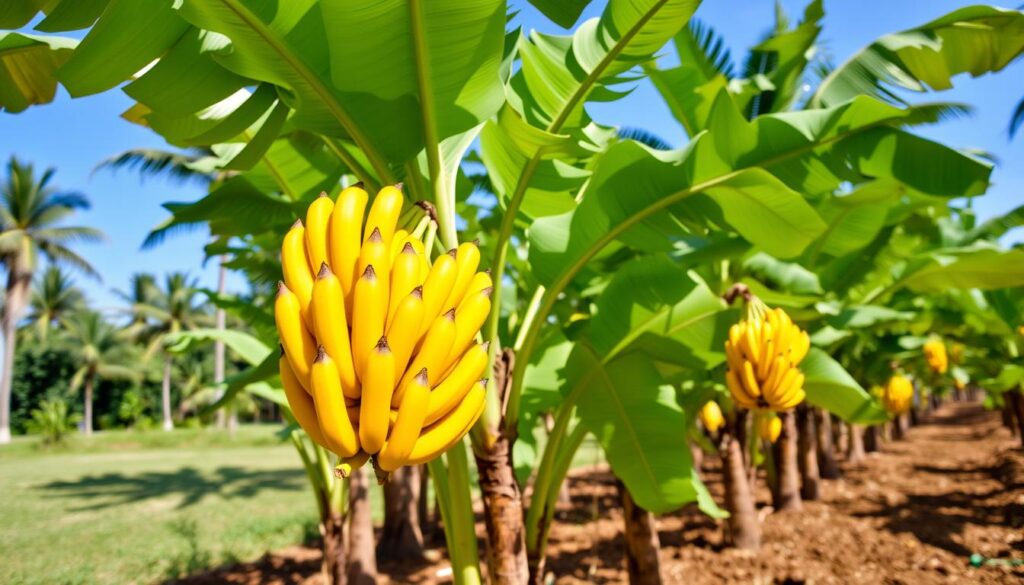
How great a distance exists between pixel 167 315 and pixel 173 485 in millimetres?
26656

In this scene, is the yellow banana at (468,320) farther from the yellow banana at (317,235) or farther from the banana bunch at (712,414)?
the banana bunch at (712,414)

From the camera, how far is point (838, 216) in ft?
10.5

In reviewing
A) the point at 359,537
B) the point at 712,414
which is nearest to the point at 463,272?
the point at 712,414

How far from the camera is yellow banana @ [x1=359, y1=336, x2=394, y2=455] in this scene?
0.91 m

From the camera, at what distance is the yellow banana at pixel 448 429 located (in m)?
1.06

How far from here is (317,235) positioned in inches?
44.5

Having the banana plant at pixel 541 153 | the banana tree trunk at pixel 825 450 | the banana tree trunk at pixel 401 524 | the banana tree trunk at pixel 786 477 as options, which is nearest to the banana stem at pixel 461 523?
the banana plant at pixel 541 153

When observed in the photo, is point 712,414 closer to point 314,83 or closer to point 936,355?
point 936,355

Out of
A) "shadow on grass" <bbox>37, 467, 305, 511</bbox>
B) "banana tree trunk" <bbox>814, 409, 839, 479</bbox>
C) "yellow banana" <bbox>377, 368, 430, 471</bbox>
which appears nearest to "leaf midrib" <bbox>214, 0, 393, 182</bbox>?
"yellow banana" <bbox>377, 368, 430, 471</bbox>

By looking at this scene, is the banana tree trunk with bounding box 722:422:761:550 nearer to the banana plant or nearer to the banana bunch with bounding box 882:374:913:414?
the banana plant

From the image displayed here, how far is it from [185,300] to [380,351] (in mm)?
42089

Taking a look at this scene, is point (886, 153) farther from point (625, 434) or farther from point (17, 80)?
point (17, 80)

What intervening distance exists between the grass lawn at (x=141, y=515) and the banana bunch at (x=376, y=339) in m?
6.11

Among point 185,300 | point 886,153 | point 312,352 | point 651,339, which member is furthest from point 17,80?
point 185,300
